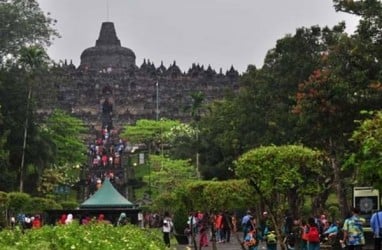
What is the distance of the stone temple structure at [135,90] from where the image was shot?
96.6m

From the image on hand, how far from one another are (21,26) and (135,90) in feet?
167

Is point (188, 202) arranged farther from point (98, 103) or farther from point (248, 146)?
point (98, 103)

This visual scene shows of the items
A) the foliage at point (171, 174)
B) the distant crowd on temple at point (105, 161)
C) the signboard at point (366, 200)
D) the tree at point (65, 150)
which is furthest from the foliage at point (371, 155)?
the distant crowd on temple at point (105, 161)

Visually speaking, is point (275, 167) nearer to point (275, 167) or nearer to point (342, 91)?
point (275, 167)

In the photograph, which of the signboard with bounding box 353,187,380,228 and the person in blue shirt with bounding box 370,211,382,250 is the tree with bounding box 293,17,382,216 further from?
the person in blue shirt with bounding box 370,211,382,250

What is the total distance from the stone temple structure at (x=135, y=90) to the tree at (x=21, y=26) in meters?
40.3

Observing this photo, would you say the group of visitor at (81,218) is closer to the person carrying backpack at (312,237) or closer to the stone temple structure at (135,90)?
the person carrying backpack at (312,237)

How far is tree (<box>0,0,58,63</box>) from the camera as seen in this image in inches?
1986

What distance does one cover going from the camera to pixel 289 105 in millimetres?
35250

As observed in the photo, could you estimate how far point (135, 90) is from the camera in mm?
101500

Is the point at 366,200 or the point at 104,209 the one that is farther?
the point at 104,209

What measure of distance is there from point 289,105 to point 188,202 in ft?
26.0

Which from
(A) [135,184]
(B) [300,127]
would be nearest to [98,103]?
(A) [135,184]

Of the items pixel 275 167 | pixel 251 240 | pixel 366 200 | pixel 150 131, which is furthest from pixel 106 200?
pixel 150 131
